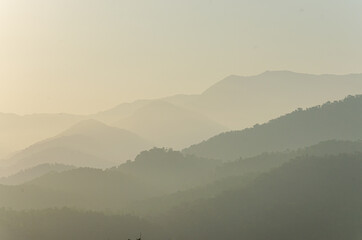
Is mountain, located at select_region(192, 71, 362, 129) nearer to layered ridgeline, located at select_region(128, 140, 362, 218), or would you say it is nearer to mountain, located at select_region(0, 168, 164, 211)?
layered ridgeline, located at select_region(128, 140, 362, 218)

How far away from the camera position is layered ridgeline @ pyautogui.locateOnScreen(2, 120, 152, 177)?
30.5 metres

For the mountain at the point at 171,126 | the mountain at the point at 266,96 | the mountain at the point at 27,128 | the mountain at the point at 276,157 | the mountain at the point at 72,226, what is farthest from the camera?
the mountain at the point at 276,157

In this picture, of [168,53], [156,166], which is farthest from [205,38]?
[156,166]

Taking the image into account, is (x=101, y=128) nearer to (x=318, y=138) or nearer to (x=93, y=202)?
(x=93, y=202)

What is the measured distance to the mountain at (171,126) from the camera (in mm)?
34491

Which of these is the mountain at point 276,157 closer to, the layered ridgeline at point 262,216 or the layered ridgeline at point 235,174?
the layered ridgeline at point 235,174

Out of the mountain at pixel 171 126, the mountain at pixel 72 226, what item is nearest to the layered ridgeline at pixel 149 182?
the mountain at pixel 171 126

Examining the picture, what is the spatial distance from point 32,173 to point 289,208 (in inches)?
845

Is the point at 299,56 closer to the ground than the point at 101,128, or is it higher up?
higher up

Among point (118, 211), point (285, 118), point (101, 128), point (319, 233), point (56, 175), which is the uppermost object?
point (285, 118)

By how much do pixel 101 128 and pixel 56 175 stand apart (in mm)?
6563

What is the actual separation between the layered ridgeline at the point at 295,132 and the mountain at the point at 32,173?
1384 cm

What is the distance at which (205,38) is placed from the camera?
29344mm

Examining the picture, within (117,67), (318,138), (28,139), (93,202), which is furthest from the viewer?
(318,138)
